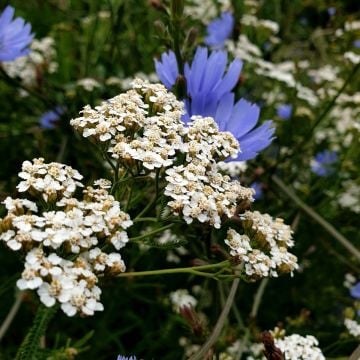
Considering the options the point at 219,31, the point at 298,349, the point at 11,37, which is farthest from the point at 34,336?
the point at 219,31

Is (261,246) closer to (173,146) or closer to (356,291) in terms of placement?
(173,146)

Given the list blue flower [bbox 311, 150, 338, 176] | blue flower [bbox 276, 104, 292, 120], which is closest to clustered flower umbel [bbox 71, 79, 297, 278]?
blue flower [bbox 311, 150, 338, 176]

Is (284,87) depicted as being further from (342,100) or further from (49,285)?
(49,285)

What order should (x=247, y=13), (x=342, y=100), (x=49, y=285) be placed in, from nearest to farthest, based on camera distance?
(x=49, y=285) → (x=342, y=100) → (x=247, y=13)

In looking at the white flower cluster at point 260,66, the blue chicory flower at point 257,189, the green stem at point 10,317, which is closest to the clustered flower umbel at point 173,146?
the green stem at point 10,317

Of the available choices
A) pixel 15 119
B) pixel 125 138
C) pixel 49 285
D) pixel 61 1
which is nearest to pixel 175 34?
pixel 125 138

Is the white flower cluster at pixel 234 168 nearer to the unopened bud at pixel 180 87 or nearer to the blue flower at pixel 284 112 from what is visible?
the unopened bud at pixel 180 87
